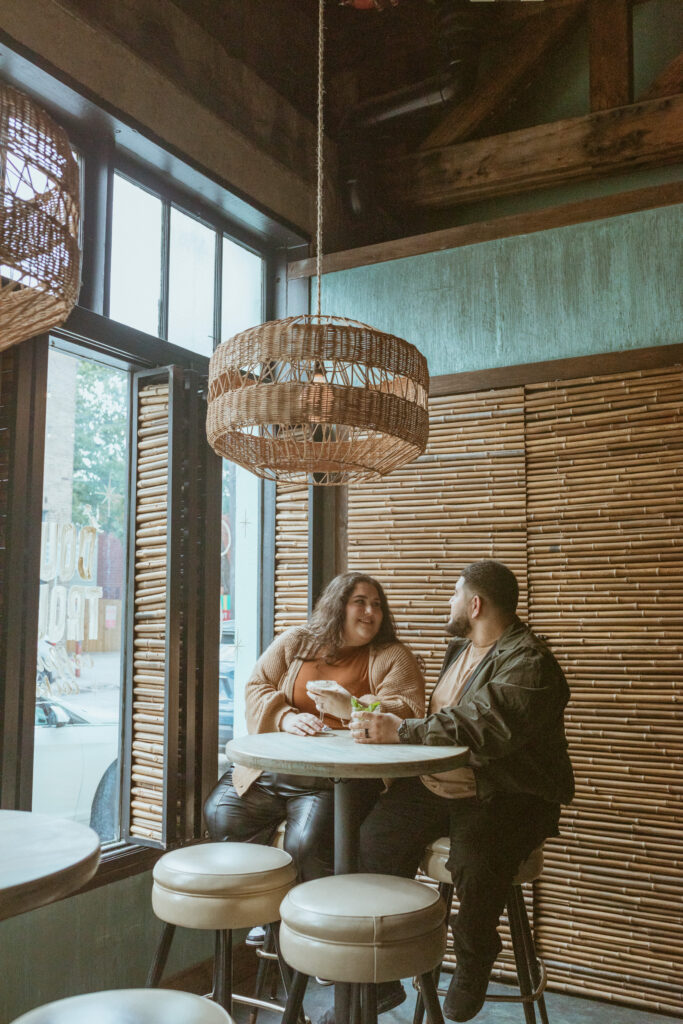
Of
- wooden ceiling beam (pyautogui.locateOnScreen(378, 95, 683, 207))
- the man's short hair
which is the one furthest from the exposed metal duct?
the man's short hair

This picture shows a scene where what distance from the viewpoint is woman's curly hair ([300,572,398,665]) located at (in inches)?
137

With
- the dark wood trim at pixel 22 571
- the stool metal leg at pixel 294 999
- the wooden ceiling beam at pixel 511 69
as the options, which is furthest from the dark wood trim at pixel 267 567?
the wooden ceiling beam at pixel 511 69

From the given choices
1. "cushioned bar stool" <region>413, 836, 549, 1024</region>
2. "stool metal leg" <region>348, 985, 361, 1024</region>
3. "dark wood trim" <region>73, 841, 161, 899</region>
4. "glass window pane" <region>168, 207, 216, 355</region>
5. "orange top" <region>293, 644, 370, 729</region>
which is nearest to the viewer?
"stool metal leg" <region>348, 985, 361, 1024</region>

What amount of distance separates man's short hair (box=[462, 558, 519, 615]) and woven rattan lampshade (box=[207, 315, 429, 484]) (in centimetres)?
65

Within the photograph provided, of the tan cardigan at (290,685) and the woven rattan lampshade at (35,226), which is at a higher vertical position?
the woven rattan lampshade at (35,226)

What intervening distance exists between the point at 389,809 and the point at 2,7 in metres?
3.10

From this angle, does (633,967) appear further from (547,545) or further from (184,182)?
(184,182)

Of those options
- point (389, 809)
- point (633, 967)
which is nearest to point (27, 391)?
point (389, 809)

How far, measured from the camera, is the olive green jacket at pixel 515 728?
9.01ft

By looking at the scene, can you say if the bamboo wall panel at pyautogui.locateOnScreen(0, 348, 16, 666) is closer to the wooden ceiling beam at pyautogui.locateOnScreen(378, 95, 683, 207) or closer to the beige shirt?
the beige shirt

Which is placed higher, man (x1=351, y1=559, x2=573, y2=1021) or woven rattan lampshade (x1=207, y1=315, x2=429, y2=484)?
woven rattan lampshade (x1=207, y1=315, x2=429, y2=484)

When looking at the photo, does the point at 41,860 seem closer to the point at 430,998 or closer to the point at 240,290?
the point at 430,998

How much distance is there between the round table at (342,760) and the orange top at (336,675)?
0.39m

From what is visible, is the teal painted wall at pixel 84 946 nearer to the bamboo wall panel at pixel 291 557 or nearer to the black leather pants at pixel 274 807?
the black leather pants at pixel 274 807
